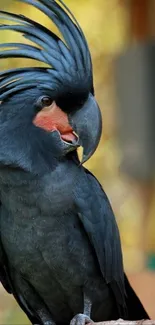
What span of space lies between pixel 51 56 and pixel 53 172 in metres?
0.31

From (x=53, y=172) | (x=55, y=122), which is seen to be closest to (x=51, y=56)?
(x=55, y=122)

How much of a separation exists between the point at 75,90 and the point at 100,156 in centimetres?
223

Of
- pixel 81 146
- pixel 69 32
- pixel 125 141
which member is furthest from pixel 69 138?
pixel 125 141

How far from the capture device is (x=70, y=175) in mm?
1833

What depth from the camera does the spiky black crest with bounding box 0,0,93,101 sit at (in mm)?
1750

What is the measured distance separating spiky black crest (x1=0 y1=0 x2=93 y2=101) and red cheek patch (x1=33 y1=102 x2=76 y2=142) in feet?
0.14

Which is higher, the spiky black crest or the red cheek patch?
the spiky black crest

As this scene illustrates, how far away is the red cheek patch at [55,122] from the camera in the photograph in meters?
1.77

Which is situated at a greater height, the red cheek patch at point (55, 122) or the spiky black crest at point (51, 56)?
the spiky black crest at point (51, 56)

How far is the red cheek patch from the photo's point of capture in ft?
5.81

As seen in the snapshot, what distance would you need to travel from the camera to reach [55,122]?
1.78m

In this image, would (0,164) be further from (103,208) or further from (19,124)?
(103,208)

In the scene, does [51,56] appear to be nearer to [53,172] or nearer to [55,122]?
[55,122]

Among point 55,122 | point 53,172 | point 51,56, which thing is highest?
point 51,56
